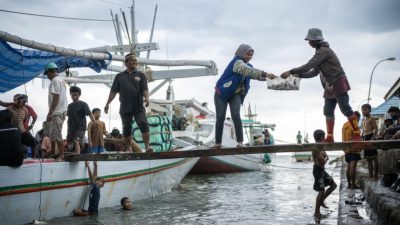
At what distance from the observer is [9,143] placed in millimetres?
7504

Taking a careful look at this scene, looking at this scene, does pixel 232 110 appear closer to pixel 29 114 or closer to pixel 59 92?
pixel 59 92

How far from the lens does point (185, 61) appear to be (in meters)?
15.7

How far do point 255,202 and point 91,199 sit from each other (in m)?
5.20

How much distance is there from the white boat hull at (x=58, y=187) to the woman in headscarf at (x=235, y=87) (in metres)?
3.94

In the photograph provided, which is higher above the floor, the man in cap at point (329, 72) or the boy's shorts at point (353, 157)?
the man in cap at point (329, 72)

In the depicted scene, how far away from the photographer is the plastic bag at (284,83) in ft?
21.7

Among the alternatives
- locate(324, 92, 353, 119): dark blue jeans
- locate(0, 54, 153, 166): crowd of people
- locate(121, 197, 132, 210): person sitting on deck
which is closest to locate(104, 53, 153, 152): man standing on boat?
locate(0, 54, 153, 166): crowd of people

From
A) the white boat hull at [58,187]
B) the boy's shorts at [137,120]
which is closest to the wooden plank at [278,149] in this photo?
the boy's shorts at [137,120]

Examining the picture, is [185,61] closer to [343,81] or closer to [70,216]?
[70,216]

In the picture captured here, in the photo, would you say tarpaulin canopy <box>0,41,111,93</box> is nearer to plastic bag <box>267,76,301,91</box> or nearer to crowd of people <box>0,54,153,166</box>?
crowd of people <box>0,54,153,166</box>

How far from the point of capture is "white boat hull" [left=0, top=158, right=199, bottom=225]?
789 centimetres

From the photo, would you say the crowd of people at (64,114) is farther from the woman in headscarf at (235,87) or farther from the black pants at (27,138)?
the woman in headscarf at (235,87)

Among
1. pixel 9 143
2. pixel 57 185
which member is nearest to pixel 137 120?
pixel 9 143

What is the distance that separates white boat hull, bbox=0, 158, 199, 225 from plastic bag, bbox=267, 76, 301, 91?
4942 mm
